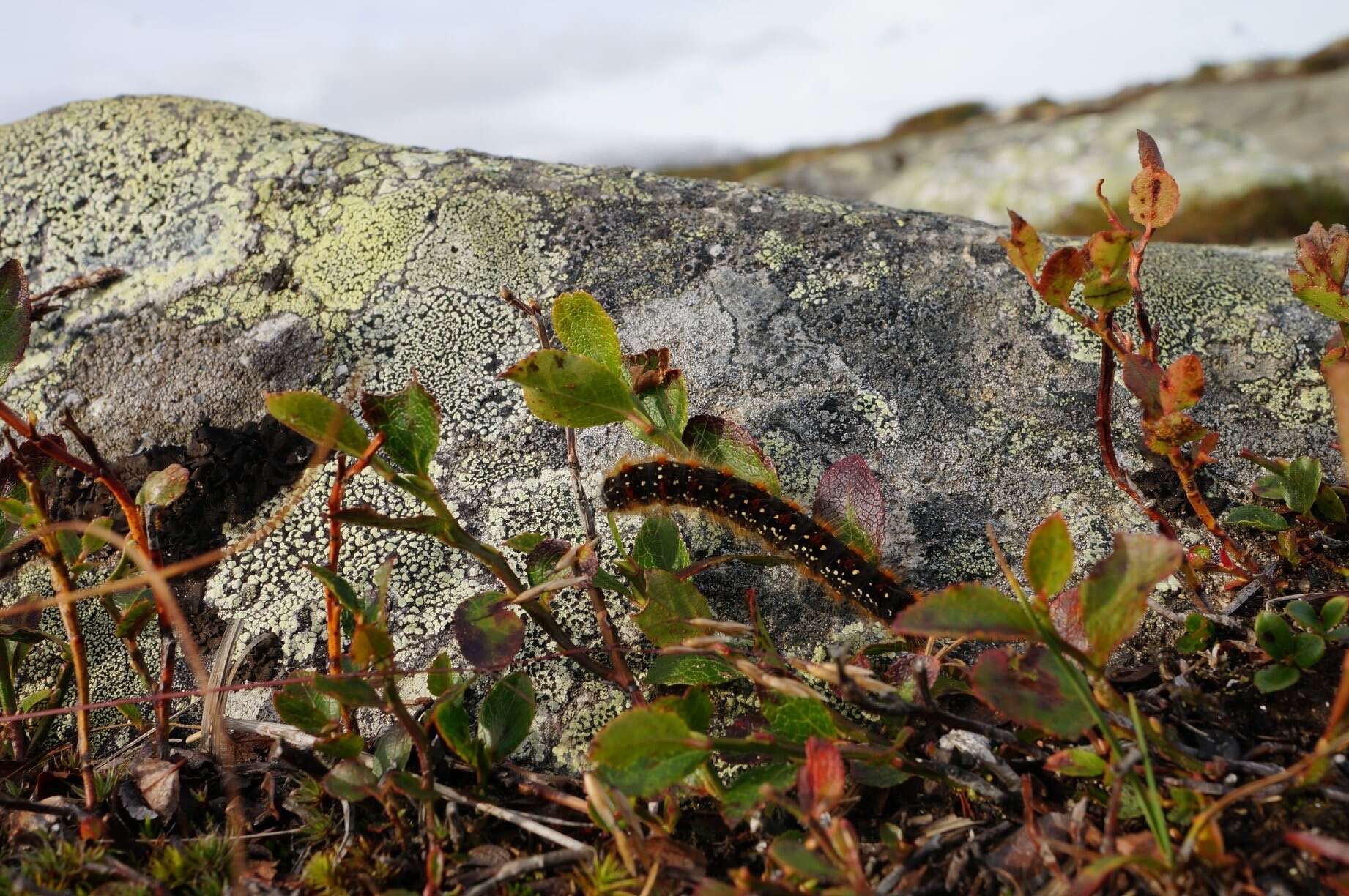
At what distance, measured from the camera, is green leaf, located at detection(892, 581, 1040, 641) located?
1193mm

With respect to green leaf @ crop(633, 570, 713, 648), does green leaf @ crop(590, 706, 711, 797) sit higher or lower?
lower

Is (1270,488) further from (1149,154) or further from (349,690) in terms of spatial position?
(349,690)

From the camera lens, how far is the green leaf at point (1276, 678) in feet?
4.64

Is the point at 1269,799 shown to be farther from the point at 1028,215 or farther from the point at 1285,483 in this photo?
the point at 1028,215

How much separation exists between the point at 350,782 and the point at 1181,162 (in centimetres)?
735

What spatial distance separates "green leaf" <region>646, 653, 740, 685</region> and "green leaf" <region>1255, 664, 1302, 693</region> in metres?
0.76

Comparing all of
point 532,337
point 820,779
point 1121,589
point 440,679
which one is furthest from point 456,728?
point 532,337

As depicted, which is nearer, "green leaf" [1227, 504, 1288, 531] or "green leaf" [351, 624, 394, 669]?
"green leaf" [351, 624, 394, 669]

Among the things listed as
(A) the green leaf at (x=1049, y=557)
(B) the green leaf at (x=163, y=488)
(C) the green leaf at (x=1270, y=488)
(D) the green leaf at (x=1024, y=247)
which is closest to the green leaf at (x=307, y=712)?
(B) the green leaf at (x=163, y=488)

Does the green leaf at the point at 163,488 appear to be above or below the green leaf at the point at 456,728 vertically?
above

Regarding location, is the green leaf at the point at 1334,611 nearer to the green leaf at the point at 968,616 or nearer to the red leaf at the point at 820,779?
the green leaf at the point at 968,616

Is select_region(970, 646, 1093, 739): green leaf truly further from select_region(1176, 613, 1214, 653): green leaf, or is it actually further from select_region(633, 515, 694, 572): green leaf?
select_region(633, 515, 694, 572): green leaf

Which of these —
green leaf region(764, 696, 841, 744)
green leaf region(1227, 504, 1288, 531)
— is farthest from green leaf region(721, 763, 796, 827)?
green leaf region(1227, 504, 1288, 531)

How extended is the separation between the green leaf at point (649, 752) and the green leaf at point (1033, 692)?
1.22 ft
